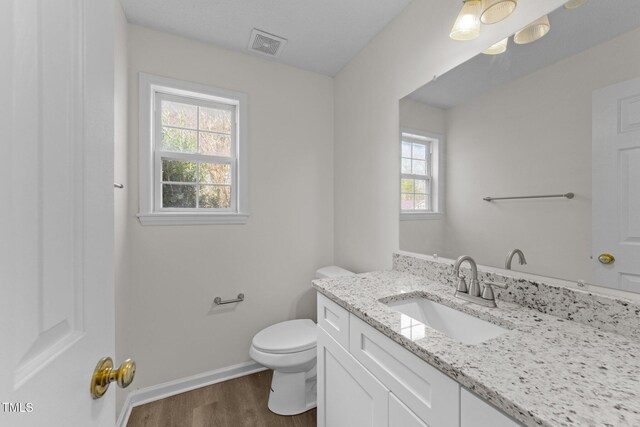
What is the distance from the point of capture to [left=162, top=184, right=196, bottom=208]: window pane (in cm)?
190

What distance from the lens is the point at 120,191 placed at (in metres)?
1.50

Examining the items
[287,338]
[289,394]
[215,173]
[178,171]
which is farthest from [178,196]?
[289,394]

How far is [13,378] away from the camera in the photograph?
294 millimetres

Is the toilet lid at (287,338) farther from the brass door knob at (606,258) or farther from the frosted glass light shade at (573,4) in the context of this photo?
the frosted glass light shade at (573,4)

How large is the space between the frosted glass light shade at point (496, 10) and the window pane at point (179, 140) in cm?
186

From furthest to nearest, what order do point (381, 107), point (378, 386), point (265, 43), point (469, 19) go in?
point (265, 43), point (381, 107), point (469, 19), point (378, 386)

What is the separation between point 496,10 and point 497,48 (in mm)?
140

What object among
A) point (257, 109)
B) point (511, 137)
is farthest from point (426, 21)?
point (257, 109)

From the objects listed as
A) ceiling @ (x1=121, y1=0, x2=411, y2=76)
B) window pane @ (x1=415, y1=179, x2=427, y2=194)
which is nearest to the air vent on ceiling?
ceiling @ (x1=121, y1=0, x2=411, y2=76)

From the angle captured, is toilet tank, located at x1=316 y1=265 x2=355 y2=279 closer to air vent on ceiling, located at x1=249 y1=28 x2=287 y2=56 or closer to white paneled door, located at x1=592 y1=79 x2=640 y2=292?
white paneled door, located at x1=592 y1=79 x2=640 y2=292

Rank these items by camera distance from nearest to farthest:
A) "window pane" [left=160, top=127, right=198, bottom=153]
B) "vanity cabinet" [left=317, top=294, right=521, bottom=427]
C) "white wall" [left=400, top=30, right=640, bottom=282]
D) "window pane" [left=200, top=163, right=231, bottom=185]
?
1. "vanity cabinet" [left=317, top=294, right=521, bottom=427]
2. "white wall" [left=400, top=30, right=640, bottom=282]
3. "window pane" [left=160, top=127, right=198, bottom=153]
4. "window pane" [left=200, top=163, right=231, bottom=185]

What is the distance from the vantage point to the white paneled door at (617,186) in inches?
30.3

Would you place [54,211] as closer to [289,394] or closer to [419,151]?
[419,151]

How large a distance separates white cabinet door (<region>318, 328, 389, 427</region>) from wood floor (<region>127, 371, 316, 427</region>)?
47cm
